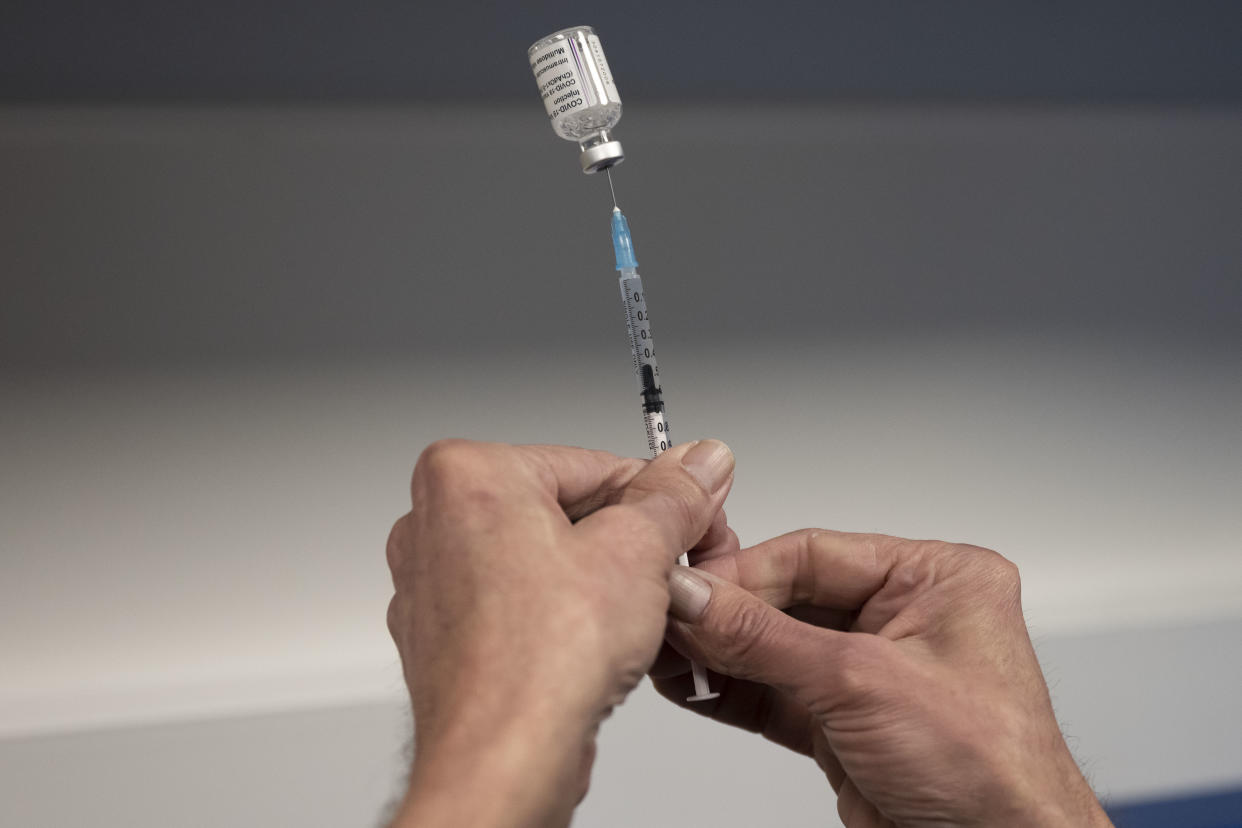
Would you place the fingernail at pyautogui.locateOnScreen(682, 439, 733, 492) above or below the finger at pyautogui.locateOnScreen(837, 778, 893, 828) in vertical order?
above

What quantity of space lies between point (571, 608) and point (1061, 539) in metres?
1.34

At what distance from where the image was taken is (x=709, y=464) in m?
0.78

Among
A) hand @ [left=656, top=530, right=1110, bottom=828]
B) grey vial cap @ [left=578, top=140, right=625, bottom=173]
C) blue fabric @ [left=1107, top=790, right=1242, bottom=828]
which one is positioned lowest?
blue fabric @ [left=1107, top=790, right=1242, bottom=828]

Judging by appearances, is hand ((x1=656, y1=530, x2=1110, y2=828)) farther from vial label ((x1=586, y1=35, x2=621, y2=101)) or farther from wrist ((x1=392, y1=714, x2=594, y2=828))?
vial label ((x1=586, y1=35, x2=621, y2=101))

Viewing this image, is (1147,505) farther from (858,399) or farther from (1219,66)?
(1219,66)

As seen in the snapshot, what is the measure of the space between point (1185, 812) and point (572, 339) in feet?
3.55

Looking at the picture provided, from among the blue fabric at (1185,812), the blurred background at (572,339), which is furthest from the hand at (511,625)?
the blue fabric at (1185,812)

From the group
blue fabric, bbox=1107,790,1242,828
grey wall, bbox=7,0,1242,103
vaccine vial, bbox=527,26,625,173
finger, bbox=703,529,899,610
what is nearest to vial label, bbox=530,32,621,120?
vaccine vial, bbox=527,26,625,173

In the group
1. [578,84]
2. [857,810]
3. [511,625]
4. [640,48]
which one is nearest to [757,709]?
[857,810]

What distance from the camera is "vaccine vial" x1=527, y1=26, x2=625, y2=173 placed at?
83cm

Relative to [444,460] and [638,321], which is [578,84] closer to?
[638,321]

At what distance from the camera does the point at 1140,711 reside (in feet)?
4.68

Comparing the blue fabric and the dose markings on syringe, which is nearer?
the dose markings on syringe

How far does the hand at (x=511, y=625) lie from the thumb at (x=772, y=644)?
10 centimetres
